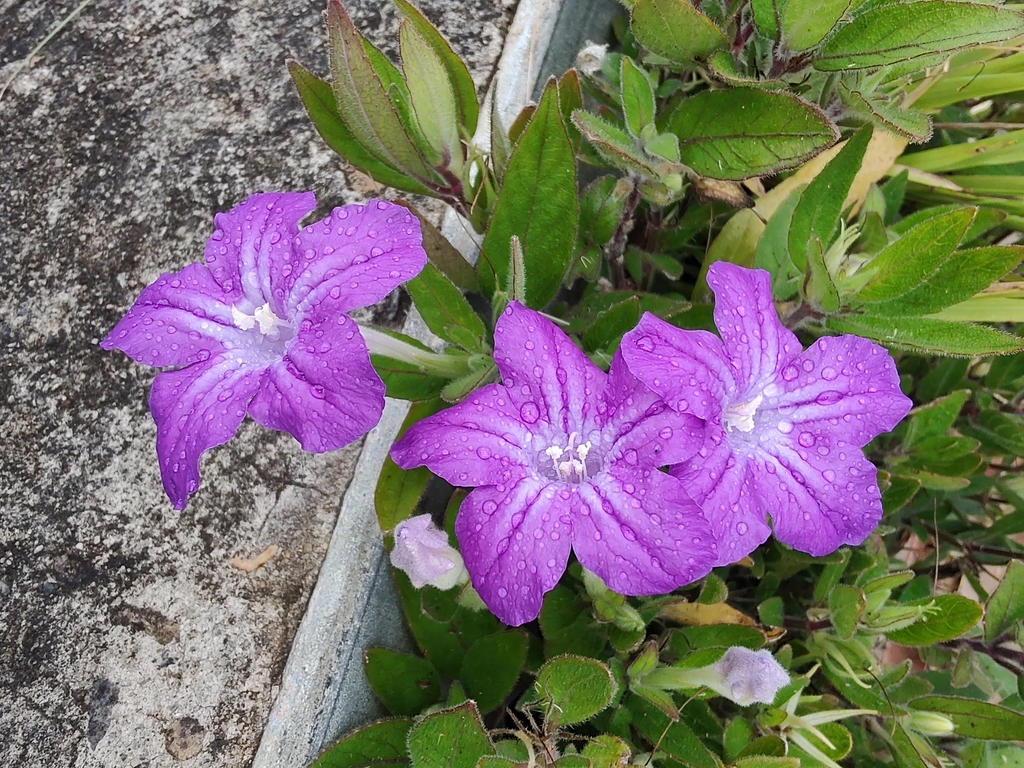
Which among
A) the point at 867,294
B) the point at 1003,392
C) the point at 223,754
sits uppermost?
the point at 867,294

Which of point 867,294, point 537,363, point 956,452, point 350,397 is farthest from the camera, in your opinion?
point 956,452

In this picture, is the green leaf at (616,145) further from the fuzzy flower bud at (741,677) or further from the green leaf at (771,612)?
the green leaf at (771,612)

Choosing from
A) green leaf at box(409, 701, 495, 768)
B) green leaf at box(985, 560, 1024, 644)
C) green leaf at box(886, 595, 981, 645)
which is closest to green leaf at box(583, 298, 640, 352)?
green leaf at box(409, 701, 495, 768)

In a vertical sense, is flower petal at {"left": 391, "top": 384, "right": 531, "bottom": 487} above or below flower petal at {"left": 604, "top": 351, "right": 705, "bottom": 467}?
above

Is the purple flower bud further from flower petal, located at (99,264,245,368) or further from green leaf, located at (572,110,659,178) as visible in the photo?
flower petal, located at (99,264,245,368)

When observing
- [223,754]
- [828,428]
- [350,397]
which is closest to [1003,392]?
[828,428]

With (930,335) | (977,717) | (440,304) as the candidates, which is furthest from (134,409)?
(977,717)

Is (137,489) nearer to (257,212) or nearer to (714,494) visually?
(257,212)

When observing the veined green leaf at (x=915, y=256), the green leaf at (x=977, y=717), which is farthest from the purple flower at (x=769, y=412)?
the green leaf at (x=977, y=717)
